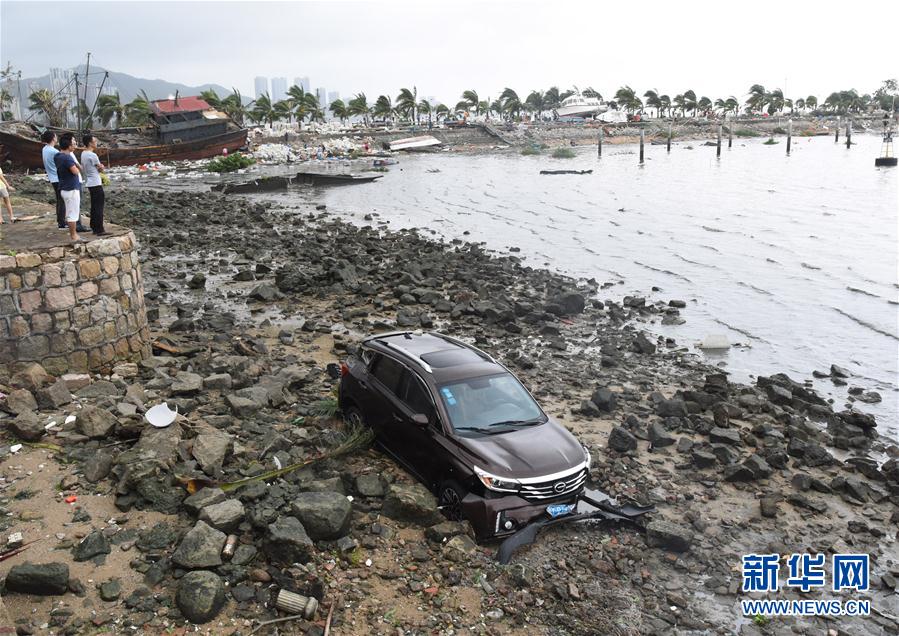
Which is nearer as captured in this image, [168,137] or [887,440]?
[887,440]

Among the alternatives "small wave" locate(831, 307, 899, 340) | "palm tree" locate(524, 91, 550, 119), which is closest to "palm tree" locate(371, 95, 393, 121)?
"palm tree" locate(524, 91, 550, 119)

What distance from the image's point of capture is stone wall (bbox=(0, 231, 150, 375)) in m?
11.7

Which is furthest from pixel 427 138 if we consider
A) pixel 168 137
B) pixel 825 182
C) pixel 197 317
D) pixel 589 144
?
pixel 197 317

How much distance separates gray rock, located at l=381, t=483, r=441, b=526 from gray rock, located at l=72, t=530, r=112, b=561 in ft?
10.4

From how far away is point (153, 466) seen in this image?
8422 mm

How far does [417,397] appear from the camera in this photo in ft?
31.1

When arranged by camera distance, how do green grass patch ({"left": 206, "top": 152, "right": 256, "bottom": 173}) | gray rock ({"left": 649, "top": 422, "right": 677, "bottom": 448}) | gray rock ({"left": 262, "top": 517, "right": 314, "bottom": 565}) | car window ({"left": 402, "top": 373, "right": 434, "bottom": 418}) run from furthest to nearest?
green grass patch ({"left": 206, "top": 152, "right": 256, "bottom": 173})
gray rock ({"left": 649, "top": 422, "right": 677, "bottom": 448})
car window ({"left": 402, "top": 373, "right": 434, "bottom": 418})
gray rock ({"left": 262, "top": 517, "right": 314, "bottom": 565})

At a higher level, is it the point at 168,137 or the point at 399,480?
the point at 168,137

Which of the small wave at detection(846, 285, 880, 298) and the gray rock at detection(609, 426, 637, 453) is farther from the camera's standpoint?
the small wave at detection(846, 285, 880, 298)

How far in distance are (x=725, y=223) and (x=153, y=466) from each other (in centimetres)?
3924

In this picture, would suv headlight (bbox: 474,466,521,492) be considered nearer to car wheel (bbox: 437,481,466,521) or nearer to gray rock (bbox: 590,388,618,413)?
car wheel (bbox: 437,481,466,521)

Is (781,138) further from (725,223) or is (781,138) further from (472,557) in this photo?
(472,557)

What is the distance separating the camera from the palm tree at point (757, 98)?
176 metres

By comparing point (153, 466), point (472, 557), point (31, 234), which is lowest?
point (472, 557)
